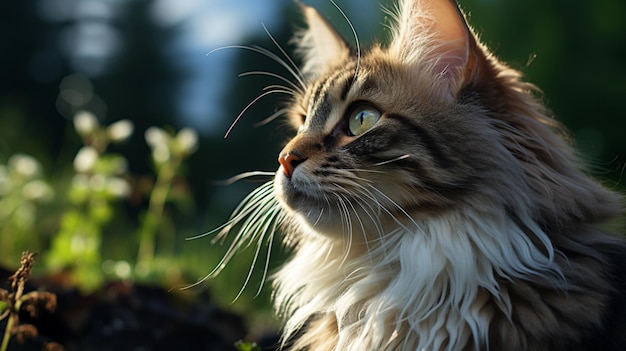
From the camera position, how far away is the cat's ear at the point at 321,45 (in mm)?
2400

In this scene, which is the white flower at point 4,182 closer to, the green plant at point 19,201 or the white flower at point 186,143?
the green plant at point 19,201

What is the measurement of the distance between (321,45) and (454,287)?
116 centimetres

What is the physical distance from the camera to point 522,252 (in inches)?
66.3

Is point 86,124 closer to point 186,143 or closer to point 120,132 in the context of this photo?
point 120,132

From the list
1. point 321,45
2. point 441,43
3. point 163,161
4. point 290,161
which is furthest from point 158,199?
point 441,43

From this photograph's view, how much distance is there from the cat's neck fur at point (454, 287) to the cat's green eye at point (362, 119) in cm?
31

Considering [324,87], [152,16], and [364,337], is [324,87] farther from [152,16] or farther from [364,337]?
[152,16]

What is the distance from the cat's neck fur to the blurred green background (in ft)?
2.12

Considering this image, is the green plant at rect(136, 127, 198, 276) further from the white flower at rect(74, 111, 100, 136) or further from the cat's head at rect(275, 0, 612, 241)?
the cat's head at rect(275, 0, 612, 241)

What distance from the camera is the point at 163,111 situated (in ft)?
38.6

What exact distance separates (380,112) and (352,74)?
21cm

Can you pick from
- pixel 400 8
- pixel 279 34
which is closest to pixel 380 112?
pixel 400 8

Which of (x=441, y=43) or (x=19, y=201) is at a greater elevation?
(x=19, y=201)

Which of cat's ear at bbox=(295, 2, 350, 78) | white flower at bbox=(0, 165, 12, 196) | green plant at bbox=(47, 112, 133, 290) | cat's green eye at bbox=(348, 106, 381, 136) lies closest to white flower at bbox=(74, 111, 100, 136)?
green plant at bbox=(47, 112, 133, 290)
